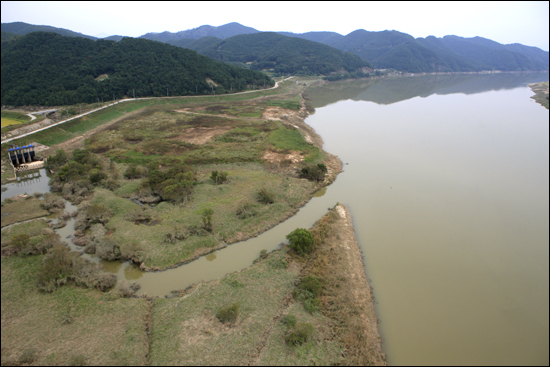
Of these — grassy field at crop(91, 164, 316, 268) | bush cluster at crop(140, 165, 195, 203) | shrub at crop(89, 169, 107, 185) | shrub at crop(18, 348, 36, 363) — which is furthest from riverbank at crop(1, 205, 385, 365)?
shrub at crop(89, 169, 107, 185)

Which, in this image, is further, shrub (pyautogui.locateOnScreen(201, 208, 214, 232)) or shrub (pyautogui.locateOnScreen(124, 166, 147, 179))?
shrub (pyautogui.locateOnScreen(124, 166, 147, 179))

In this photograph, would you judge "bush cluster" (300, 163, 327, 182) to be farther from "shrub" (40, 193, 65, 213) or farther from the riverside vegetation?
"shrub" (40, 193, 65, 213)

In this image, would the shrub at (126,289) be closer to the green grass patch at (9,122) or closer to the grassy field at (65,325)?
the grassy field at (65,325)

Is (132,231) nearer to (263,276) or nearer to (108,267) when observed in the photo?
(108,267)

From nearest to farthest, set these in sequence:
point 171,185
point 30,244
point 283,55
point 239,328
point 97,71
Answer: point 239,328 < point 30,244 < point 171,185 < point 97,71 < point 283,55

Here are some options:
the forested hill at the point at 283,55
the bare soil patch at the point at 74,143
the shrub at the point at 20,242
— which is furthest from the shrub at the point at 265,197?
the forested hill at the point at 283,55

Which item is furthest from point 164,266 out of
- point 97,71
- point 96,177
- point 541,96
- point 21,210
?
point 541,96

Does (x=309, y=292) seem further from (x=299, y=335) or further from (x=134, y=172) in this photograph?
(x=134, y=172)
